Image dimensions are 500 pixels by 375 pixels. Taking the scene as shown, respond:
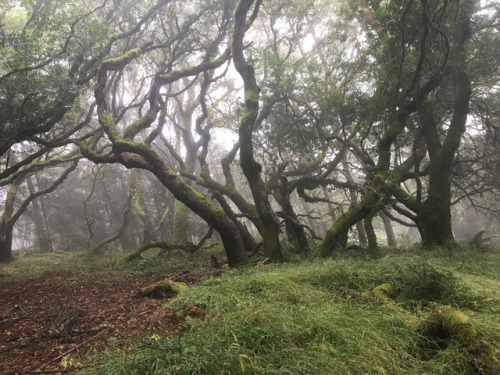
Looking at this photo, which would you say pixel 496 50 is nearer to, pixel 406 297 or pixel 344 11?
pixel 344 11

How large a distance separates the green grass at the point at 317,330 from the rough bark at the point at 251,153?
337 cm

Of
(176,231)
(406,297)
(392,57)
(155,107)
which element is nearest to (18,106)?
(155,107)

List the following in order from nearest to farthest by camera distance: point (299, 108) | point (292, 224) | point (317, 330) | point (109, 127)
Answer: point (317, 330) → point (109, 127) → point (292, 224) → point (299, 108)

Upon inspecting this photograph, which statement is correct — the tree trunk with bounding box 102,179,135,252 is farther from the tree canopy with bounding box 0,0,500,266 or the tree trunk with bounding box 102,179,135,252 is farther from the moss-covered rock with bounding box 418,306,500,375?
the moss-covered rock with bounding box 418,306,500,375

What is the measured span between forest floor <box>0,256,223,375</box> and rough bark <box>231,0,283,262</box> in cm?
241

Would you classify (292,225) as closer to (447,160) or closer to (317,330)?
(447,160)

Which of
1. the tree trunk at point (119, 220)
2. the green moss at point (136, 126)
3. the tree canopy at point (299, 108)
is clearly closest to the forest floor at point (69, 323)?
the tree canopy at point (299, 108)

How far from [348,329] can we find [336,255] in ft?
15.5

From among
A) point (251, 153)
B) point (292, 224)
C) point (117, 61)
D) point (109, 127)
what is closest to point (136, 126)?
point (109, 127)

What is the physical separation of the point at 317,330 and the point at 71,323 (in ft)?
10.8

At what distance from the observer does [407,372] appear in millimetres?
2186

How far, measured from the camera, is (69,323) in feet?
12.3

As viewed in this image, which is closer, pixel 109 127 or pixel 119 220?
pixel 109 127

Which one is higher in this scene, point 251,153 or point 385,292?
point 251,153
